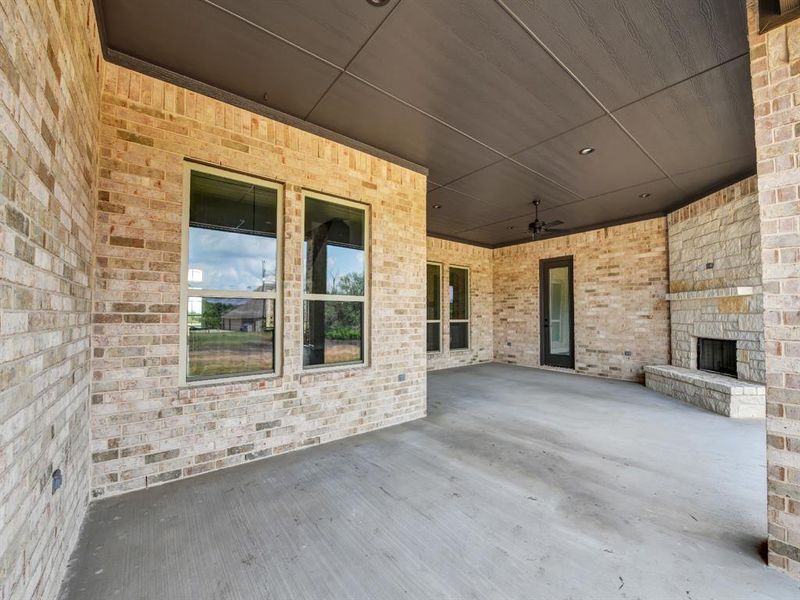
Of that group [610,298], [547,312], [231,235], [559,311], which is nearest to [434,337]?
[547,312]

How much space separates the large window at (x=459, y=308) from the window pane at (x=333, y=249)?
15.5 feet

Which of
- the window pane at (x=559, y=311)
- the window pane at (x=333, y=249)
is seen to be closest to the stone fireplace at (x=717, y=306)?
the window pane at (x=559, y=311)

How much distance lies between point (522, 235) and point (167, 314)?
721cm

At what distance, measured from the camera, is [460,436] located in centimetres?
360

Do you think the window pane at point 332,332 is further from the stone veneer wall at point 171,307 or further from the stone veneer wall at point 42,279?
the stone veneer wall at point 42,279

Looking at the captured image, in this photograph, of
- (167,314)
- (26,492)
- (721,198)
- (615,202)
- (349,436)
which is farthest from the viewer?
(615,202)

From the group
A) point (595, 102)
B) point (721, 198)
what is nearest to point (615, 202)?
point (721, 198)

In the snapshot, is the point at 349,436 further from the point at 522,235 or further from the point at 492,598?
the point at 522,235

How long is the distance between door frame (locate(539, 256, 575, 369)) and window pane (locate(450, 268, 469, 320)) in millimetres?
1742

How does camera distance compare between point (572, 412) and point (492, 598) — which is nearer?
point (492, 598)

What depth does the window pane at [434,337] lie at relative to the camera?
785 cm

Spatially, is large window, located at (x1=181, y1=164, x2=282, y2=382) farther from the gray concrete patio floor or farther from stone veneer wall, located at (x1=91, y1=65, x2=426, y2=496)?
the gray concrete patio floor

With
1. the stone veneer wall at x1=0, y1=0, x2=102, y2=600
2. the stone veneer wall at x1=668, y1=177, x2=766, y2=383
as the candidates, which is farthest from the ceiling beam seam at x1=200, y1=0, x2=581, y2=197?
the stone veneer wall at x1=668, y1=177, x2=766, y2=383

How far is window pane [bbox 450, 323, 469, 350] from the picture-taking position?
8.27m
